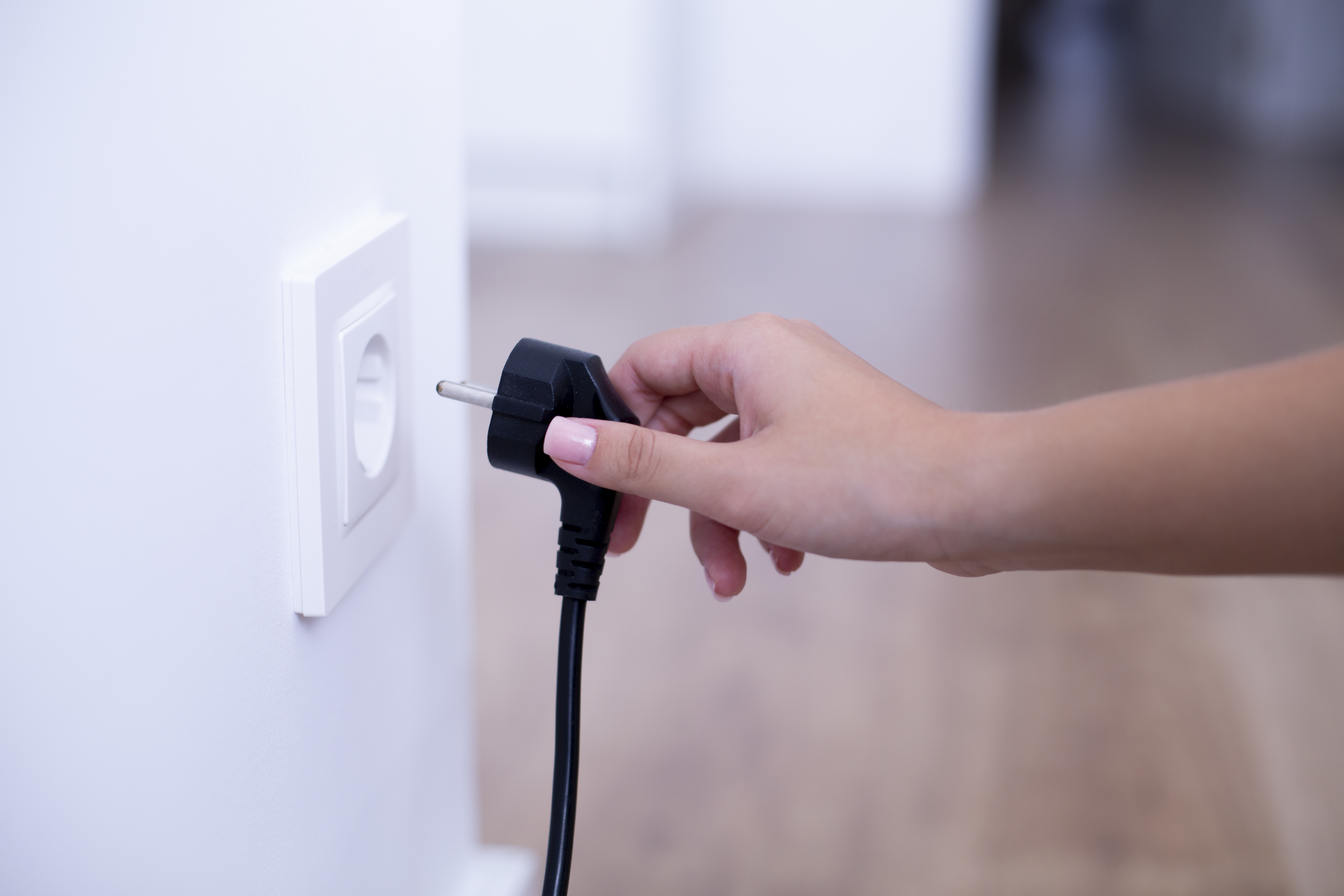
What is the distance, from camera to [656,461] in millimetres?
375

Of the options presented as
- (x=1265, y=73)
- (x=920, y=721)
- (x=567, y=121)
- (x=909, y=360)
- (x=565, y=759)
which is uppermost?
(x=1265, y=73)

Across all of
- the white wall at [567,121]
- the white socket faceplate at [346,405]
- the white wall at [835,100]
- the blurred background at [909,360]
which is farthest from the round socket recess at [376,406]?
the white wall at [835,100]

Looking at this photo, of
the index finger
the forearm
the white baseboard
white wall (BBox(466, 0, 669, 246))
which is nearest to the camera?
the forearm

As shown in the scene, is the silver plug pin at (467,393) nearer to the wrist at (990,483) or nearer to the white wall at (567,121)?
the wrist at (990,483)

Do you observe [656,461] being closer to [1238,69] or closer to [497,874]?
[497,874]

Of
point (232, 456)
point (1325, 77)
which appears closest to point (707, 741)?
point (232, 456)

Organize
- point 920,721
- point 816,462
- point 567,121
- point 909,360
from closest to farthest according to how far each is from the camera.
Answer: point 816,462 → point 920,721 → point 909,360 → point 567,121

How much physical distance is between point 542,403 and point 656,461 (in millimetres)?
46

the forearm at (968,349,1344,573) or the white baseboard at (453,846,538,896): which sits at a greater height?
the forearm at (968,349,1344,573)

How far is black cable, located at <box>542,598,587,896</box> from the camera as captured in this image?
39 cm

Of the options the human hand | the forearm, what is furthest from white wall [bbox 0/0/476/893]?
the forearm

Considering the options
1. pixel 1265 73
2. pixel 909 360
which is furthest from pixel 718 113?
pixel 1265 73

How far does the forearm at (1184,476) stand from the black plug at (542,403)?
0.13 metres

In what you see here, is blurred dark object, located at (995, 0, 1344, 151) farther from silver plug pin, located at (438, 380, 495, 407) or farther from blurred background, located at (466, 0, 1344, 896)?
silver plug pin, located at (438, 380, 495, 407)
